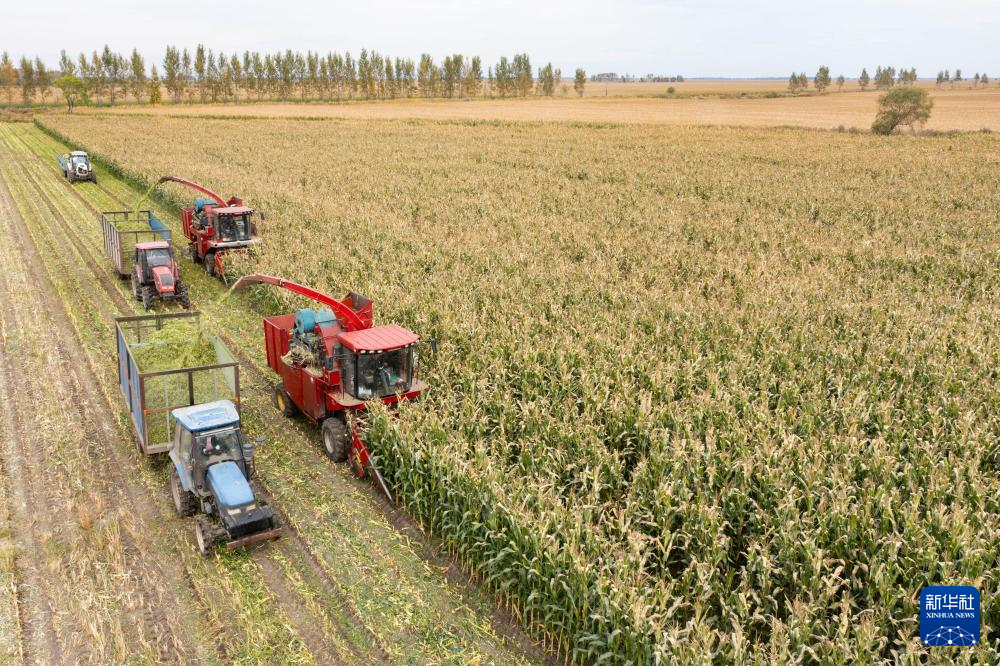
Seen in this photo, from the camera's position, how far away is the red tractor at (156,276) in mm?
→ 18500

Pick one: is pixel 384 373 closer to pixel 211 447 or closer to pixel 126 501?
pixel 211 447

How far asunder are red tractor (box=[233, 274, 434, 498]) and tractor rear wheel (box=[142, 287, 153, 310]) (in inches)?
310

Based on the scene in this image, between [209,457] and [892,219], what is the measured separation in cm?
2734

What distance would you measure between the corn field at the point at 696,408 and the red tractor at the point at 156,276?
2.24 meters

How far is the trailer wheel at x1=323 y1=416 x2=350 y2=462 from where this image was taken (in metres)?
11.5

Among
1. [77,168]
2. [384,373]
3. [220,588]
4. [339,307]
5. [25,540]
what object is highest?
[77,168]

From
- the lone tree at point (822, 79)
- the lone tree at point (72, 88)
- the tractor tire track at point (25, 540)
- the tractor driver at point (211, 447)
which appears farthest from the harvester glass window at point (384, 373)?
the lone tree at point (822, 79)

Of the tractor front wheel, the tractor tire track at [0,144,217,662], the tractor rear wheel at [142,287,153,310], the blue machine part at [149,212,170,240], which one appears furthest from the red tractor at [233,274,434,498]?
the blue machine part at [149,212,170,240]

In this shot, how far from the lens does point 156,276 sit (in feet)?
61.0

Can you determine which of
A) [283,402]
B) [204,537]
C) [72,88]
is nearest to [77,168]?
[283,402]

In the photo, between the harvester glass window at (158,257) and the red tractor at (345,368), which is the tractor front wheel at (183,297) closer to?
the harvester glass window at (158,257)

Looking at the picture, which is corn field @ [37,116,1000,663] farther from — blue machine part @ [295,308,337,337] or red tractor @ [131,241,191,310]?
red tractor @ [131,241,191,310]

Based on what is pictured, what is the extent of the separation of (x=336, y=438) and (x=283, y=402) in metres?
2.42

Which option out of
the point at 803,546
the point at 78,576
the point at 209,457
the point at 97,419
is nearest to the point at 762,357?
the point at 803,546
